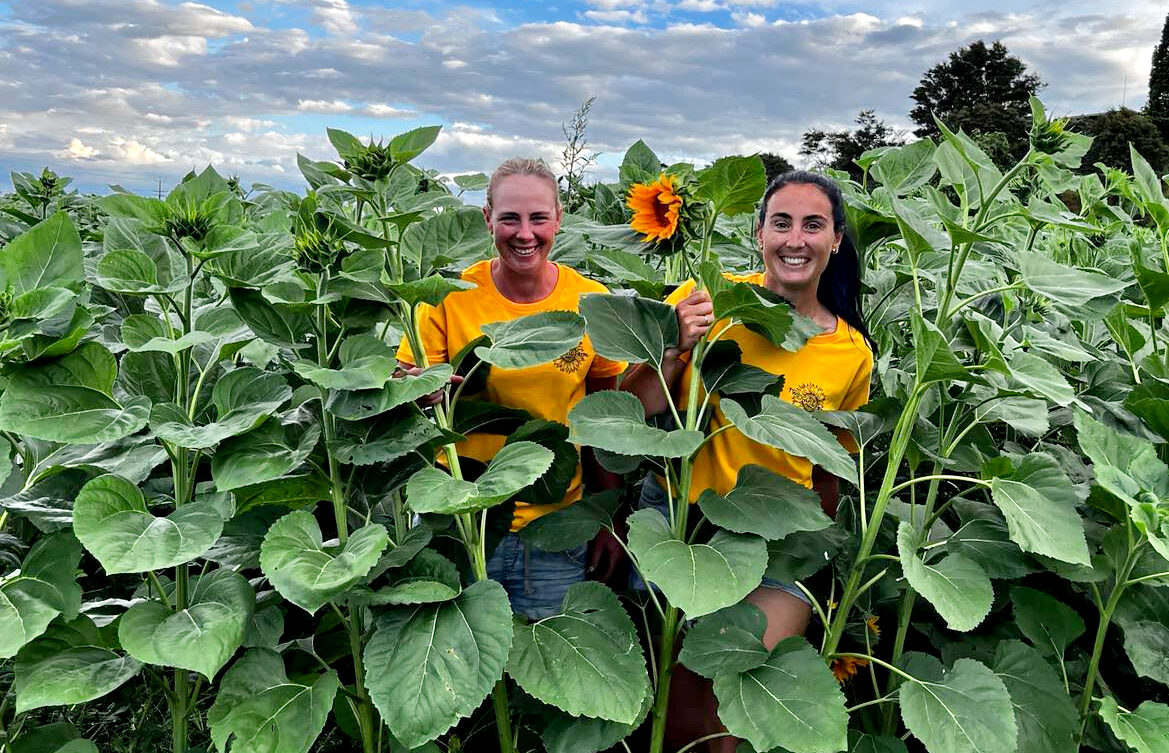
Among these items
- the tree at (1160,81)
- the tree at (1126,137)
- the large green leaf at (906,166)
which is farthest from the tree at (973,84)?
the large green leaf at (906,166)

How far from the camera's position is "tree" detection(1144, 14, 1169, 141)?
29984 mm

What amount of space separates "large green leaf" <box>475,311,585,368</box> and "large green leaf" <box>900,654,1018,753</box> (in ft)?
3.11

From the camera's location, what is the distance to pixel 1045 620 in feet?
7.00

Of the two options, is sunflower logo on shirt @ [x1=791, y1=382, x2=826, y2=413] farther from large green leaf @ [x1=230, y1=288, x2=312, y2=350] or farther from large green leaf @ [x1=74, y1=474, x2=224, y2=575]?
large green leaf @ [x1=74, y1=474, x2=224, y2=575]

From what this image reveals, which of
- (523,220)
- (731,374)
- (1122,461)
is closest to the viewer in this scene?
(1122,461)

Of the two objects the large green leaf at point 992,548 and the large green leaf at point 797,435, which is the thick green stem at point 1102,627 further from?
the large green leaf at point 797,435

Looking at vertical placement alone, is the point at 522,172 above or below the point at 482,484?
above

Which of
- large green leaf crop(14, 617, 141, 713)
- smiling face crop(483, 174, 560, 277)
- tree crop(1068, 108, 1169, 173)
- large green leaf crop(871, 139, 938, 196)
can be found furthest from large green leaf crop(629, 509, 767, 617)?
tree crop(1068, 108, 1169, 173)

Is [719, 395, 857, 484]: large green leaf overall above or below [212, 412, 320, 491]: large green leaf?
above

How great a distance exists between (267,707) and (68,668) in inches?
15.0

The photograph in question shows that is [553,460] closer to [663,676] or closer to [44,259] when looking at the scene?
[663,676]

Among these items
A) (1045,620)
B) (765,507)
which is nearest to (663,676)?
(765,507)

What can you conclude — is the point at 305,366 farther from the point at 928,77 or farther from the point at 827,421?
the point at 928,77

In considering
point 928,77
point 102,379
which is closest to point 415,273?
point 102,379
